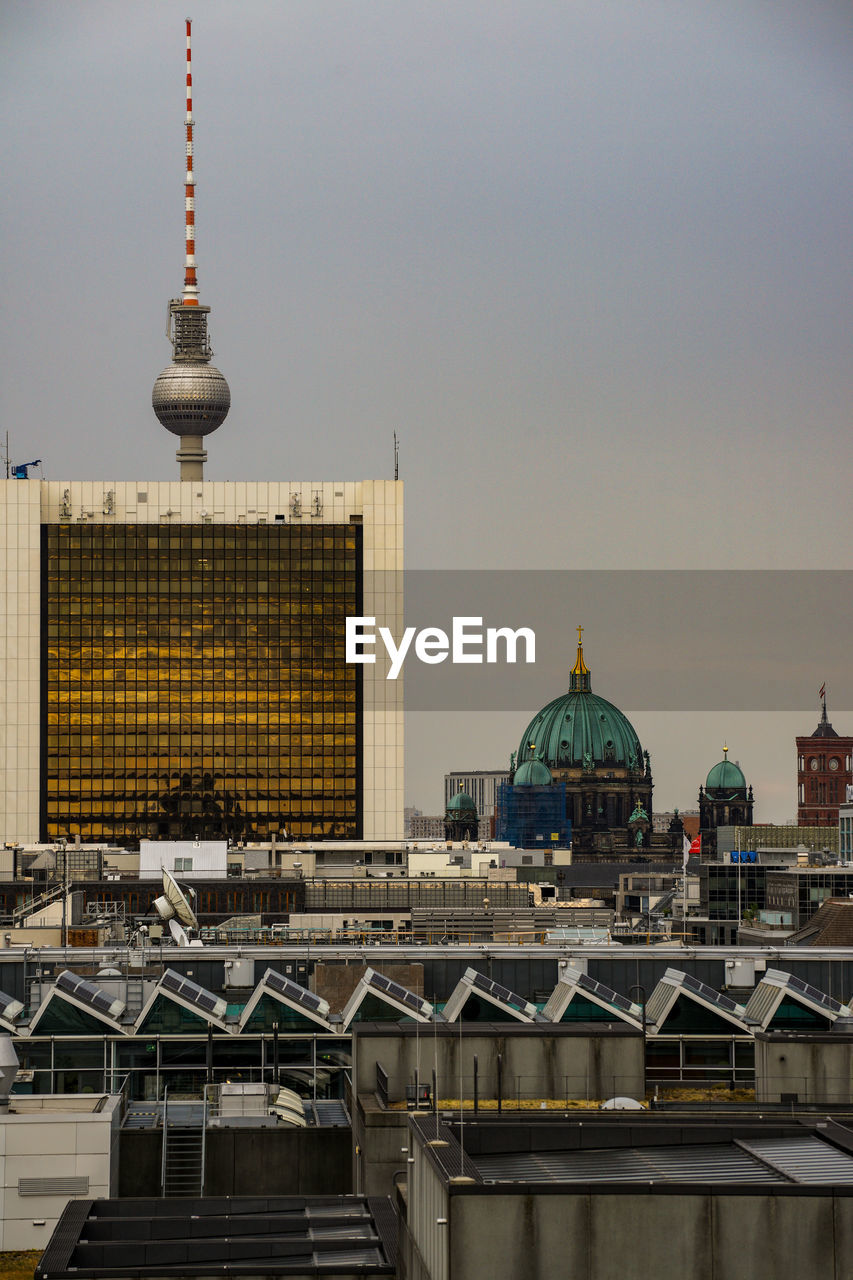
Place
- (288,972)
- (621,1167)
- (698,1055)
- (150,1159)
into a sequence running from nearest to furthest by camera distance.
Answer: (621,1167) < (150,1159) < (698,1055) < (288,972)

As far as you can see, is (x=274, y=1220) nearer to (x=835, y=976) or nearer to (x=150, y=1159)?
(x=150, y=1159)

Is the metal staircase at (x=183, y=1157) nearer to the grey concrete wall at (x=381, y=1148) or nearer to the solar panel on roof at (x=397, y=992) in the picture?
the grey concrete wall at (x=381, y=1148)

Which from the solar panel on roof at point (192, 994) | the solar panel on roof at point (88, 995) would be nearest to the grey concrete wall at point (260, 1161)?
the solar panel on roof at point (192, 994)

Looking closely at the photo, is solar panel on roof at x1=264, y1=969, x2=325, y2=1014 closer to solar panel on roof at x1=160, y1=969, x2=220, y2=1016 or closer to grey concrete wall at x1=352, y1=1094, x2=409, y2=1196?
solar panel on roof at x1=160, y1=969, x2=220, y2=1016

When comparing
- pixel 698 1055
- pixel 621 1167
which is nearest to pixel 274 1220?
pixel 621 1167

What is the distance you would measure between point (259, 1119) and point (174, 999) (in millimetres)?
7854

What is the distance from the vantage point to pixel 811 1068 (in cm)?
5272

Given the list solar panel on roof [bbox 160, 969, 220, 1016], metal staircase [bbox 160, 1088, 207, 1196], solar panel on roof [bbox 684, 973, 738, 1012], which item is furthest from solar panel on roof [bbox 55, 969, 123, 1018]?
solar panel on roof [bbox 684, 973, 738, 1012]

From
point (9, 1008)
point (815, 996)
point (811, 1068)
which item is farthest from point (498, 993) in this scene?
point (811, 1068)

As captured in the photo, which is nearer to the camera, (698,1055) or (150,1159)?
(150,1159)

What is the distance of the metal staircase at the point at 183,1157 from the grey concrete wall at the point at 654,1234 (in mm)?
21872

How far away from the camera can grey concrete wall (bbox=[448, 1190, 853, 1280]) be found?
113 feet

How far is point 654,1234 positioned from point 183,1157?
23968 mm

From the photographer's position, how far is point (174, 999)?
66375 millimetres
